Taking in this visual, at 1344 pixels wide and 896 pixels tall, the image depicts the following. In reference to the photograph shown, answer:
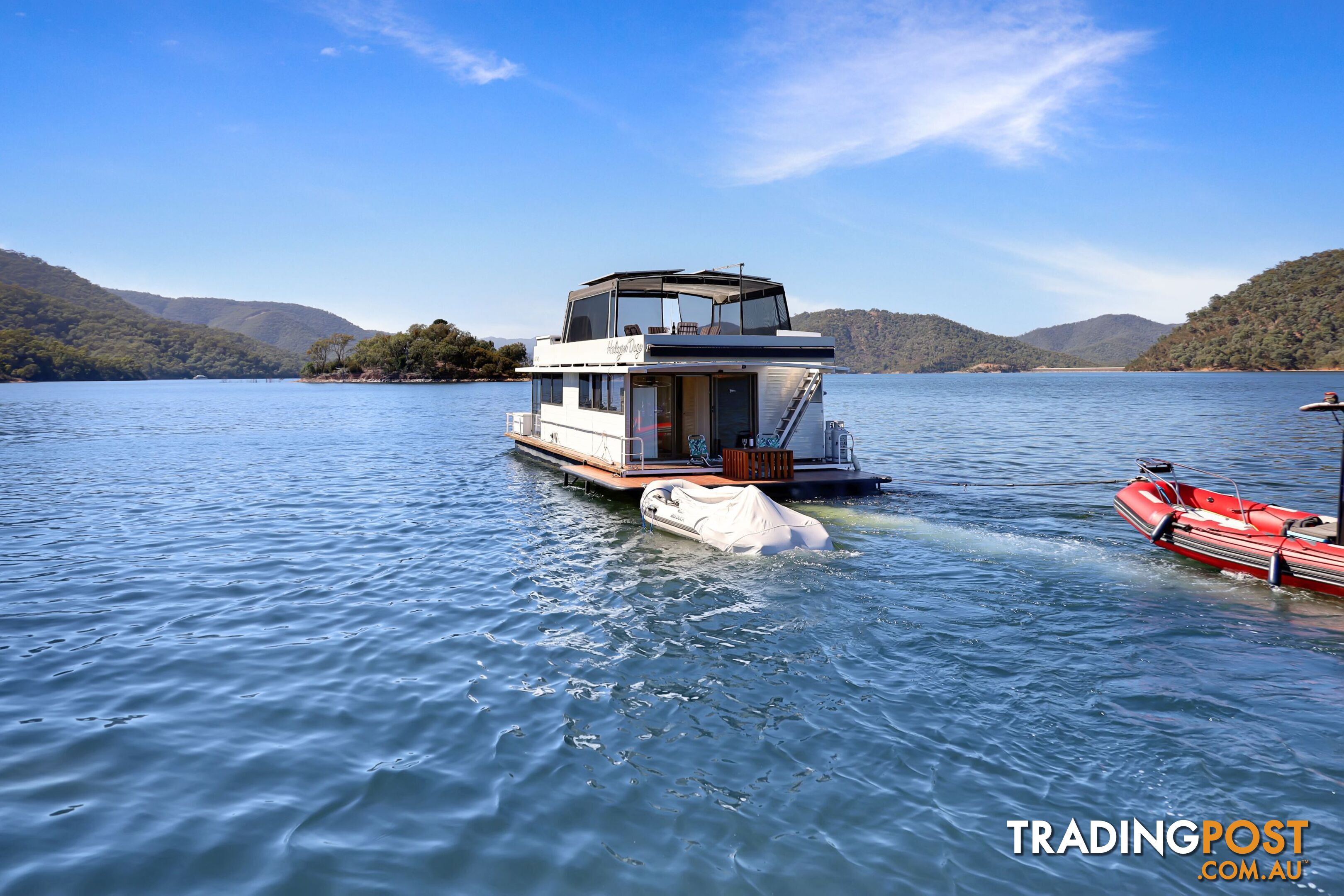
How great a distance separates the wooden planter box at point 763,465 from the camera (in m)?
18.6

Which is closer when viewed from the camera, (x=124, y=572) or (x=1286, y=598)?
(x=1286, y=598)

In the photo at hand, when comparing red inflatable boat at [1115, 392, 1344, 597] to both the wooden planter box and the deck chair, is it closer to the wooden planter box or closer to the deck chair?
the wooden planter box

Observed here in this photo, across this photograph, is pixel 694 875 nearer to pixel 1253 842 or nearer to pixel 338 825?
pixel 338 825

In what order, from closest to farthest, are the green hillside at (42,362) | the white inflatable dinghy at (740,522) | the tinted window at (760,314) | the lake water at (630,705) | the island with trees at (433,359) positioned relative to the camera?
the lake water at (630,705) → the white inflatable dinghy at (740,522) → the tinted window at (760,314) → the island with trees at (433,359) → the green hillside at (42,362)

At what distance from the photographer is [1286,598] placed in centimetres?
1115

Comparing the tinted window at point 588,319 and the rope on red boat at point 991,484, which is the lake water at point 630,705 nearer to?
the rope on red boat at point 991,484

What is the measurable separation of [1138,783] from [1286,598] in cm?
737

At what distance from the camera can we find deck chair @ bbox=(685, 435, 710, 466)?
20.3 metres

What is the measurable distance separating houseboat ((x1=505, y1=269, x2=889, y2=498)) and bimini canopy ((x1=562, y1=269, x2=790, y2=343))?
0.10 ft

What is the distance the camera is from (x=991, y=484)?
909 inches

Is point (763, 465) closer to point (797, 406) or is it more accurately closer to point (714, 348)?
point (797, 406)

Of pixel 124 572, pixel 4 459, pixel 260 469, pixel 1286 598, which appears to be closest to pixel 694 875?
pixel 1286 598

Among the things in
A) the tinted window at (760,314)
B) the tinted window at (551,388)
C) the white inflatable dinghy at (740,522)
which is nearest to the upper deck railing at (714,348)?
the tinted window at (760,314)

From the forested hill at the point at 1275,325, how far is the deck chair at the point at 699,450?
539 feet
